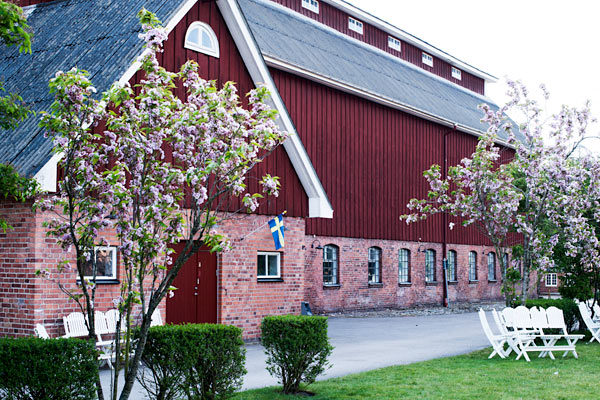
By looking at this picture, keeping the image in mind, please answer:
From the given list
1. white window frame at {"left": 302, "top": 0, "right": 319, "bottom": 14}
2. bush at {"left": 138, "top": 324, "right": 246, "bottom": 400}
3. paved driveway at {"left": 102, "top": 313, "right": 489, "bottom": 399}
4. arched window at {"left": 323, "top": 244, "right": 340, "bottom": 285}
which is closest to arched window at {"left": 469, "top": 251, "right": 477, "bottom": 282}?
paved driveway at {"left": 102, "top": 313, "right": 489, "bottom": 399}

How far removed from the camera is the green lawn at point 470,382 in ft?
30.1

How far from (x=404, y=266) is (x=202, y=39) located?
15988 millimetres

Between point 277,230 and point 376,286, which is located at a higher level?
point 277,230

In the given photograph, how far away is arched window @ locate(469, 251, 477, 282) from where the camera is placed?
32688 millimetres

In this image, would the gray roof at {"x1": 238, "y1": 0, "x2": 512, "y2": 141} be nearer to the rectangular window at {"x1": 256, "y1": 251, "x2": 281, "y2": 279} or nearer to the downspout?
the downspout

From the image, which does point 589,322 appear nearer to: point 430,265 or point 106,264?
point 106,264

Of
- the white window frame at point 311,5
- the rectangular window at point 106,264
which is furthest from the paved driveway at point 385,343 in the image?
the white window frame at point 311,5

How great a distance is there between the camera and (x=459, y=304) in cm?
3086

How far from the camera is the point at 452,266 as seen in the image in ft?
101

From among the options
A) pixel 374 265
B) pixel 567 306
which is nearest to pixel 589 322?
pixel 567 306

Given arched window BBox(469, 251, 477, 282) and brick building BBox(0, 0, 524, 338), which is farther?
arched window BBox(469, 251, 477, 282)

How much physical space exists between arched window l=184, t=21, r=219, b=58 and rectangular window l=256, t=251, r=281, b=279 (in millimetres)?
4466

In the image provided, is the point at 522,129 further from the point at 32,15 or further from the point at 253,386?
the point at 32,15

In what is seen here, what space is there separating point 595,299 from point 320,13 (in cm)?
1679
